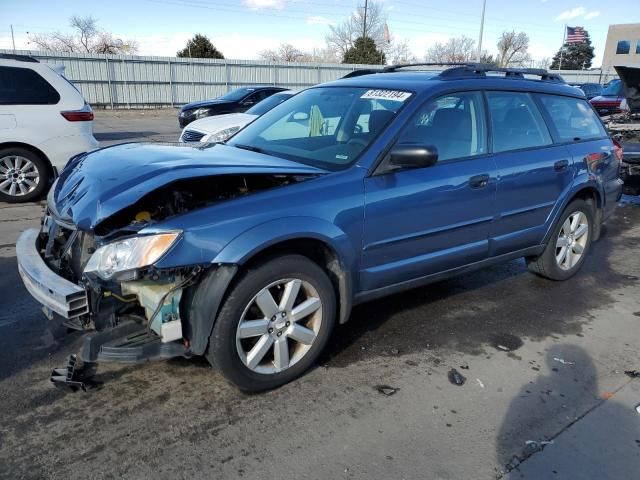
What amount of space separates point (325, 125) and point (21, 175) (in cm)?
537

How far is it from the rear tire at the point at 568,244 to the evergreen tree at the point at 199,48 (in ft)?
131

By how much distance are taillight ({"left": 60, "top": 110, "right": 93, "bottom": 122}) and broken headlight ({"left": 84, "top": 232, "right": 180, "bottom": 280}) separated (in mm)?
5585

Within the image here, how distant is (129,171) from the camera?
2973 millimetres

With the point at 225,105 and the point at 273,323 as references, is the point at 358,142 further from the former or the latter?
the point at 225,105

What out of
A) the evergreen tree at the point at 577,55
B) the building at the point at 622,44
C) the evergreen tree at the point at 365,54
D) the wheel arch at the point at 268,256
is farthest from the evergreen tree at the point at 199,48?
the evergreen tree at the point at 577,55

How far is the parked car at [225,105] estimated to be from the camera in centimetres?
1445

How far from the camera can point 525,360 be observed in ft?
11.6

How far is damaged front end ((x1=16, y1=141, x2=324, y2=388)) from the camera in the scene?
2.62m

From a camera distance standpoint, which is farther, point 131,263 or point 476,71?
point 476,71

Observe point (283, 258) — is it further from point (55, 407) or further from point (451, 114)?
point (451, 114)

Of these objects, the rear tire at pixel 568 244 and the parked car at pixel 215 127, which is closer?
the rear tire at pixel 568 244

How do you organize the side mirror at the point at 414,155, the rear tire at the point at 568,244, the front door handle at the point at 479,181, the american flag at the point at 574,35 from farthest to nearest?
the american flag at the point at 574,35
the rear tire at the point at 568,244
the front door handle at the point at 479,181
the side mirror at the point at 414,155

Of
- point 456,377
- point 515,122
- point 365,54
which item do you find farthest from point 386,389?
point 365,54

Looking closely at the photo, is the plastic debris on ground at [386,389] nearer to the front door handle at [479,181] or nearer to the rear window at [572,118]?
the front door handle at [479,181]
